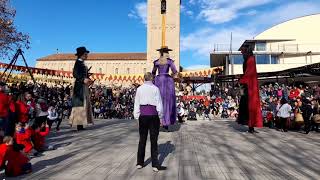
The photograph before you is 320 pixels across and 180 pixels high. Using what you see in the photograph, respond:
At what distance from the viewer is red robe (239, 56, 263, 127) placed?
440 inches

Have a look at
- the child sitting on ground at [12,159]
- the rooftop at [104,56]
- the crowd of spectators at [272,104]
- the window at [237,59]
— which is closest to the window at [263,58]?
the window at [237,59]

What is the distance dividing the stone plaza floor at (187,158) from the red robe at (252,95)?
1.94 feet

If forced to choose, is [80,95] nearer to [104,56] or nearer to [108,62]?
[108,62]

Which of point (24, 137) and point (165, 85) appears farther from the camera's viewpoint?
point (165, 85)

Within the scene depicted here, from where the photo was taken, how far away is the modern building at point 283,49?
5481cm

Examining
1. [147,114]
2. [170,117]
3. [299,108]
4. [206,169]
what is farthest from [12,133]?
[299,108]

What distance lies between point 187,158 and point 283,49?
55.6 meters

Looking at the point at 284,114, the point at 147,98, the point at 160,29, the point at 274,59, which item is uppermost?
the point at 160,29

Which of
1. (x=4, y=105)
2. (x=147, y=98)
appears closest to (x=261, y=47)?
(x=4, y=105)

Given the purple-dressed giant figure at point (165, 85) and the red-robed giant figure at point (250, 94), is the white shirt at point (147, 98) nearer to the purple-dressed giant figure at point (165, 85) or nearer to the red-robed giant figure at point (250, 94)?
the purple-dressed giant figure at point (165, 85)

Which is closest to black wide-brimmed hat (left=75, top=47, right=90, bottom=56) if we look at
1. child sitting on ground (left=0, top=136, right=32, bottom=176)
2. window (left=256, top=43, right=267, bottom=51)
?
child sitting on ground (left=0, top=136, right=32, bottom=176)

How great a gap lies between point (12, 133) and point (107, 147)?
2005mm

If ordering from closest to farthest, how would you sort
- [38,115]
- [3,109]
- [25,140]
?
[25,140] < [3,109] < [38,115]

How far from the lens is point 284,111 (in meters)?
13.0
